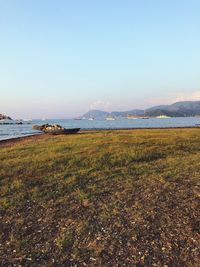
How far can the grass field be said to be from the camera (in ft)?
26.2

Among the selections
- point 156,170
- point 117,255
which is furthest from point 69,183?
point 117,255

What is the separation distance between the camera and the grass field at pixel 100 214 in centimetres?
799

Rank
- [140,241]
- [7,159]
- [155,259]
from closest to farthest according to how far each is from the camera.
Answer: [155,259], [140,241], [7,159]

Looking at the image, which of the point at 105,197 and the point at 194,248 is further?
the point at 105,197

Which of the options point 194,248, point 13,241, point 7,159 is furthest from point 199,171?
point 7,159

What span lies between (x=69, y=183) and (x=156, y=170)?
598 centimetres

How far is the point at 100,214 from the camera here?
36.2 ft

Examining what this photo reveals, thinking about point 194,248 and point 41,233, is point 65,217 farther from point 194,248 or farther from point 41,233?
point 194,248

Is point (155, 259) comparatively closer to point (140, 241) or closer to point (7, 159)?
point (140, 241)

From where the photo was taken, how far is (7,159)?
78.3 feet

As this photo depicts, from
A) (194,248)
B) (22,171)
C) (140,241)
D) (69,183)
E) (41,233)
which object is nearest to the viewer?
(194,248)

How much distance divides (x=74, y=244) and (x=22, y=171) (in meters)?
11.2

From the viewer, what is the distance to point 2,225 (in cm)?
1034

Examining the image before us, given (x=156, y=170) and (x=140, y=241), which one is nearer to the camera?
(x=140, y=241)
